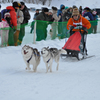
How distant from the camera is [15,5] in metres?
7.61

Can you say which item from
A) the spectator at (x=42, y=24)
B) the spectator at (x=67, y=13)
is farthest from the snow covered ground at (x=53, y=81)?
the spectator at (x=67, y=13)

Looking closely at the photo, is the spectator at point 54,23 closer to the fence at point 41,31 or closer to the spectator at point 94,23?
the fence at point 41,31

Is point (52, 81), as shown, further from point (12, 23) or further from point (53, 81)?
point (12, 23)

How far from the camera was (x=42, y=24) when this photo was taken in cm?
919

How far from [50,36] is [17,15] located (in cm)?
238

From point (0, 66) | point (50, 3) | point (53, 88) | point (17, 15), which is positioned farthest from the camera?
point (50, 3)

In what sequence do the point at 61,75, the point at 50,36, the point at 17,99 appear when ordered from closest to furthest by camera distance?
the point at 17,99 < the point at 61,75 < the point at 50,36

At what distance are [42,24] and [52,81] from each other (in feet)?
16.6

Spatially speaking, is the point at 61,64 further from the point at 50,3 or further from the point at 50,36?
the point at 50,3

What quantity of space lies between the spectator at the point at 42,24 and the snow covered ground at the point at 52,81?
237cm

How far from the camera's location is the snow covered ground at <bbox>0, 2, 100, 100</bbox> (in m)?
3.56

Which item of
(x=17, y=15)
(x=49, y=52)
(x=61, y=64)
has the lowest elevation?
(x=61, y=64)

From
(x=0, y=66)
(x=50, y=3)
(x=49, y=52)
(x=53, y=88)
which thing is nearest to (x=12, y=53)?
(x=0, y=66)

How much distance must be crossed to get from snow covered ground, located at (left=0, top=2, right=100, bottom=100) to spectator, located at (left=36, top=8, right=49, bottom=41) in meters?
2.37
